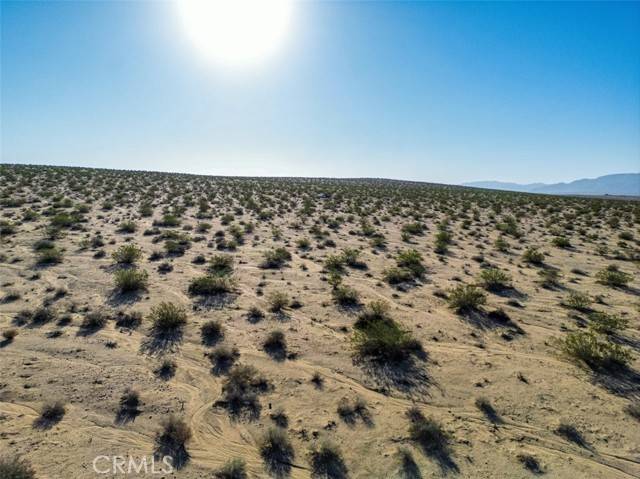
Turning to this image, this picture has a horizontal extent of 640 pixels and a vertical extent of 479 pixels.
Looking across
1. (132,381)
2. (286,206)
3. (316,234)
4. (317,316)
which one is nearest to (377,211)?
(286,206)

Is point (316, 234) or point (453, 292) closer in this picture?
point (453, 292)

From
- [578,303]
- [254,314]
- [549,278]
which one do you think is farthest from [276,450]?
[549,278]

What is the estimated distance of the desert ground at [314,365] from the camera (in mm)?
4223

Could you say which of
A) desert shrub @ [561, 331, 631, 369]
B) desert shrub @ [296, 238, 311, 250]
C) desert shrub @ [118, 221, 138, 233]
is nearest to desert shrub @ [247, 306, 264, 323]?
desert shrub @ [561, 331, 631, 369]

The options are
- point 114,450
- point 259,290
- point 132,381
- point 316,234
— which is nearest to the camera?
point 114,450

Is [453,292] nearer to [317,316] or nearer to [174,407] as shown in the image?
[317,316]

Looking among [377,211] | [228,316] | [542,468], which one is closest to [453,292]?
[542,468]

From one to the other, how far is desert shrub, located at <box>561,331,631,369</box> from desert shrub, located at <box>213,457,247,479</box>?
248 inches

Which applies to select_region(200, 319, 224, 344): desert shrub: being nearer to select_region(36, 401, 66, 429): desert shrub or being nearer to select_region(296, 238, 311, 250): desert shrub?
select_region(36, 401, 66, 429): desert shrub

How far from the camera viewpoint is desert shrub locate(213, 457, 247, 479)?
3.87m

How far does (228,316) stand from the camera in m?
7.97

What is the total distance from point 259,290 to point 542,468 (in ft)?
24.0

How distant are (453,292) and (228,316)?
5.98m

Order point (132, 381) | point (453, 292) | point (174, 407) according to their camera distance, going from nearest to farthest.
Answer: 1. point (174, 407)
2. point (132, 381)
3. point (453, 292)
